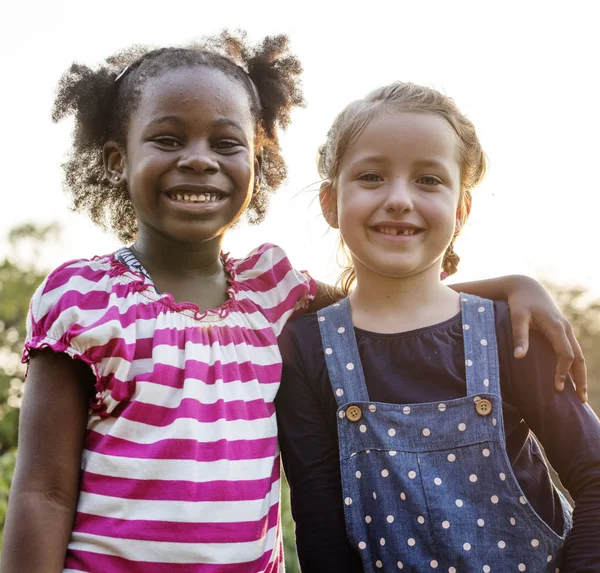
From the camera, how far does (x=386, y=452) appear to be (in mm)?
1859

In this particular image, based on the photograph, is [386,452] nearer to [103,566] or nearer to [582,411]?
[582,411]

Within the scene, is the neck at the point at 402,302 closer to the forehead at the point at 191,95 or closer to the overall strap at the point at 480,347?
the overall strap at the point at 480,347

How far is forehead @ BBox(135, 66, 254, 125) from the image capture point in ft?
6.43

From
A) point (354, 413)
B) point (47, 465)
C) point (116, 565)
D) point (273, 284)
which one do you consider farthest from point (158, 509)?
point (273, 284)

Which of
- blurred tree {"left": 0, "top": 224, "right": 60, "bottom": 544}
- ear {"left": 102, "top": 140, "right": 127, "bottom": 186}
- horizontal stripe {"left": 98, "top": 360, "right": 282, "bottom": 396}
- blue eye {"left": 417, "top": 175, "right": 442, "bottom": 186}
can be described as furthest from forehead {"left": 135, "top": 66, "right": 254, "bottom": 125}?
blurred tree {"left": 0, "top": 224, "right": 60, "bottom": 544}

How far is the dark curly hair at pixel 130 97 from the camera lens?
2121 mm

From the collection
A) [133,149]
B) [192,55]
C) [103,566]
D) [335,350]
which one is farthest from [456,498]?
[192,55]

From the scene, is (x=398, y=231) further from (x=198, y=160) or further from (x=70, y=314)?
(x=70, y=314)

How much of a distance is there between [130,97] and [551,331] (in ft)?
4.39

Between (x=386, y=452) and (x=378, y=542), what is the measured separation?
226 millimetres

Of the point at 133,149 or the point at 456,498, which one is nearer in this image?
the point at 456,498

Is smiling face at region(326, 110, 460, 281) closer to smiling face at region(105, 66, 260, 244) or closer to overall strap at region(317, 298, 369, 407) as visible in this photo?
overall strap at region(317, 298, 369, 407)

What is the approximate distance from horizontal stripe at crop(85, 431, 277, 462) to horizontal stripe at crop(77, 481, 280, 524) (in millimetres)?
103

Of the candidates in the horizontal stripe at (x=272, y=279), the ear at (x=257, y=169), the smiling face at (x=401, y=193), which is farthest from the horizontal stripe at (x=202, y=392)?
the ear at (x=257, y=169)
